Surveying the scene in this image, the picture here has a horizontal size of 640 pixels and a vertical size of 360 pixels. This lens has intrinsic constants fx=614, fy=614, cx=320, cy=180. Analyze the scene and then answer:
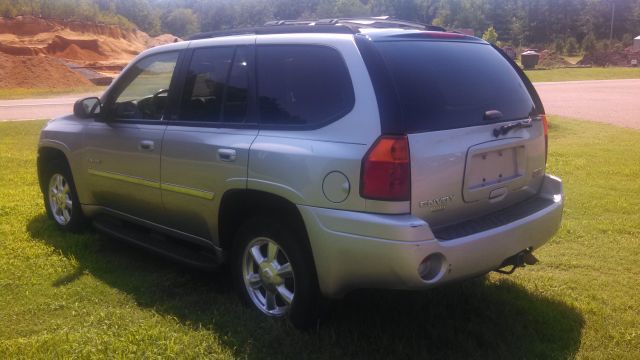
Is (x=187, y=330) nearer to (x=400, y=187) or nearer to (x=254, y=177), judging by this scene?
(x=254, y=177)

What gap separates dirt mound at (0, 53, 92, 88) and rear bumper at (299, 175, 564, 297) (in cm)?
3304

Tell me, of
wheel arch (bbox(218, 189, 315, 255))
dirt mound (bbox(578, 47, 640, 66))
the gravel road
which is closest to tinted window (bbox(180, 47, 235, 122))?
wheel arch (bbox(218, 189, 315, 255))

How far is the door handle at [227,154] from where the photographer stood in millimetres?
3961

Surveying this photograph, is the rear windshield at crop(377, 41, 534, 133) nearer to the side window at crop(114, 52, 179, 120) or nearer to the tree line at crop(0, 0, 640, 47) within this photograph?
the side window at crop(114, 52, 179, 120)

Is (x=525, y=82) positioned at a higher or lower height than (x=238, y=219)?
higher

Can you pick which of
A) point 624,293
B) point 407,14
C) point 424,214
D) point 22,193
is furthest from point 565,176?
point 407,14

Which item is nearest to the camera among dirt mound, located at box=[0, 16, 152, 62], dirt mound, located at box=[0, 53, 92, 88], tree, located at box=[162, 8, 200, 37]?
dirt mound, located at box=[0, 53, 92, 88]

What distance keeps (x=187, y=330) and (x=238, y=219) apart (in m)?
0.79

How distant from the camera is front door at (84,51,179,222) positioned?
4.74m

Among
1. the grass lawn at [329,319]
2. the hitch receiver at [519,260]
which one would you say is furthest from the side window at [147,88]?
the hitch receiver at [519,260]

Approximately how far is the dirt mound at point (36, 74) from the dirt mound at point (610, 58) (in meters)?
41.8

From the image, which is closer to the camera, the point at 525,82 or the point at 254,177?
the point at 254,177

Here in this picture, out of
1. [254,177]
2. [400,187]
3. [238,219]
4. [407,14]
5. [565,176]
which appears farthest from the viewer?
[407,14]

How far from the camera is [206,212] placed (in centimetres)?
427
